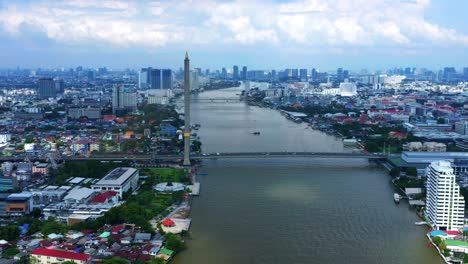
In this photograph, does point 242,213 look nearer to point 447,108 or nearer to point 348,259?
point 348,259

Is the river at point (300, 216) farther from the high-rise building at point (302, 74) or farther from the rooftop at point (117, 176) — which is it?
the high-rise building at point (302, 74)

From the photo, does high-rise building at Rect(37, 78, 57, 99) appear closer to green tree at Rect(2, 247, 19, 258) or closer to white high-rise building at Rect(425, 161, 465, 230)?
green tree at Rect(2, 247, 19, 258)

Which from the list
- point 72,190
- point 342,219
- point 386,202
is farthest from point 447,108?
point 72,190

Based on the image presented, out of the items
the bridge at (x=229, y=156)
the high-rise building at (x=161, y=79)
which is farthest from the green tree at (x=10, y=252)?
the high-rise building at (x=161, y=79)

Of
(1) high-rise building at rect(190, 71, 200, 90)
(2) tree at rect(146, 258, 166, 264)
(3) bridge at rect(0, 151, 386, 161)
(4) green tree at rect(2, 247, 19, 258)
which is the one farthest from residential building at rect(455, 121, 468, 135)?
(1) high-rise building at rect(190, 71, 200, 90)

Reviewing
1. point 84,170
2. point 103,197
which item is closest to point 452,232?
point 103,197
